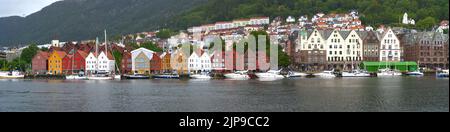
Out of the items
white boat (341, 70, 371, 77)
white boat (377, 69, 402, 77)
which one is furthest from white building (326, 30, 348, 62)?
white boat (341, 70, 371, 77)

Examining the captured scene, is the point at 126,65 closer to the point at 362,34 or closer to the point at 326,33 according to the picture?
the point at 326,33

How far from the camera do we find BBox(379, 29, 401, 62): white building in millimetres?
89875

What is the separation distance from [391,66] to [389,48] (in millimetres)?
3358

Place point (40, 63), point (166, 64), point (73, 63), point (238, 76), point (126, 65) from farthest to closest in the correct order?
point (40, 63)
point (166, 64)
point (126, 65)
point (73, 63)
point (238, 76)

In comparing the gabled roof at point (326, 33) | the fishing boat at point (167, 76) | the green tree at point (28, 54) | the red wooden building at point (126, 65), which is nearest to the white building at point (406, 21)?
the gabled roof at point (326, 33)

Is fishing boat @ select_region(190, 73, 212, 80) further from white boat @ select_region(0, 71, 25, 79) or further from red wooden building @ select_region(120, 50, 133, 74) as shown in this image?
white boat @ select_region(0, 71, 25, 79)

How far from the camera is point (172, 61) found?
8544 cm

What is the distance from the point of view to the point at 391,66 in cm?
8762

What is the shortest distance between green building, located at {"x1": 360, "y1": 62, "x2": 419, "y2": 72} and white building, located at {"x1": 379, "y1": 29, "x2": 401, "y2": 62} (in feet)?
6.99

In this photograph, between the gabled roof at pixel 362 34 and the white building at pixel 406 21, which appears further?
the white building at pixel 406 21

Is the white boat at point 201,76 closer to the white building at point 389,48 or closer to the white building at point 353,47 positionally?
the white building at point 353,47

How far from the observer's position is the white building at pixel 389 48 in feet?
295

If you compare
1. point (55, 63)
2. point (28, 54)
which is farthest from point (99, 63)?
point (28, 54)

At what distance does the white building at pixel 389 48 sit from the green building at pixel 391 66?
2.13 metres
